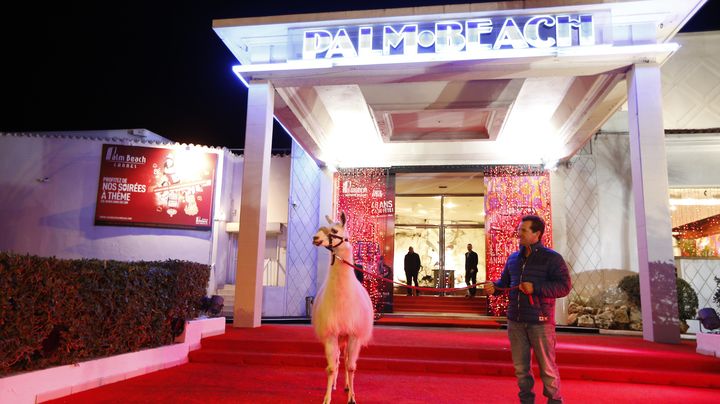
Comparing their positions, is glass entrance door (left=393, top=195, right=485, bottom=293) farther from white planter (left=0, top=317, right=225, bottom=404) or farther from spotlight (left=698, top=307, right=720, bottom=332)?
white planter (left=0, top=317, right=225, bottom=404)

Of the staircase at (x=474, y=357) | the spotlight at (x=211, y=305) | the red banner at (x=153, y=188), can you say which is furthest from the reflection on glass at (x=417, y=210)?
the spotlight at (x=211, y=305)

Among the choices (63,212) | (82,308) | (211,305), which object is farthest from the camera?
(63,212)

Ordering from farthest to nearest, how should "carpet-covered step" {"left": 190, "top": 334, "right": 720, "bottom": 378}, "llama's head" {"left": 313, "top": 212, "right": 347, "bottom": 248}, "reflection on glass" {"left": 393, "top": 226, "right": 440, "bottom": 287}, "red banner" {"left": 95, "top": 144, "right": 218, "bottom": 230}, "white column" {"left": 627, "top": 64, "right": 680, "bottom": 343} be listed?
"reflection on glass" {"left": 393, "top": 226, "right": 440, "bottom": 287} → "red banner" {"left": 95, "top": 144, "right": 218, "bottom": 230} → "white column" {"left": 627, "top": 64, "right": 680, "bottom": 343} → "carpet-covered step" {"left": 190, "top": 334, "right": 720, "bottom": 378} → "llama's head" {"left": 313, "top": 212, "right": 347, "bottom": 248}

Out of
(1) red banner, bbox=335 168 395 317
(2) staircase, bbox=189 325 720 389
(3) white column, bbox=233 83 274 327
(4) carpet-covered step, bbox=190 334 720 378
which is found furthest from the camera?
(1) red banner, bbox=335 168 395 317

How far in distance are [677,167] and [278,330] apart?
9.88m

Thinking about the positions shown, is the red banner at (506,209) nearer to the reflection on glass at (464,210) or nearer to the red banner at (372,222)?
the red banner at (372,222)

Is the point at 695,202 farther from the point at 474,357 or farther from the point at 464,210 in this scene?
the point at 474,357

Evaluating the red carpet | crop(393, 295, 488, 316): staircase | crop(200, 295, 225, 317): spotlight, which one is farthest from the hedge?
crop(393, 295, 488, 316): staircase

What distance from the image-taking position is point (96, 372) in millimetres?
4949

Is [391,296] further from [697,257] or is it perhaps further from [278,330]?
[697,257]

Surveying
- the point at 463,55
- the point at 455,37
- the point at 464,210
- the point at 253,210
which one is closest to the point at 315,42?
the point at 455,37

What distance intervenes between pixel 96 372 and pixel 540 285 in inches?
176

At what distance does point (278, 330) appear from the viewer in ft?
26.5

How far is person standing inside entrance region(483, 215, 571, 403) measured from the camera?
373 cm
